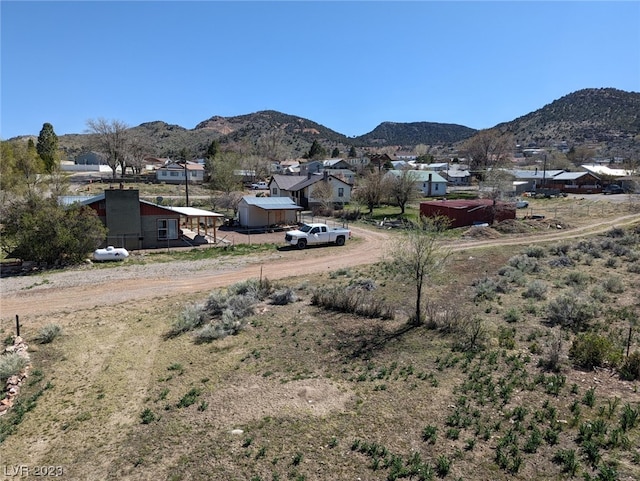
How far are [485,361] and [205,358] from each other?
8767 millimetres

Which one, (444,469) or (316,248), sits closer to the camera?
(444,469)

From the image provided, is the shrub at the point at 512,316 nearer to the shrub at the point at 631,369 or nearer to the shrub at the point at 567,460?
the shrub at the point at 631,369

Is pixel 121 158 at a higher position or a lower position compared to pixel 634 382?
higher

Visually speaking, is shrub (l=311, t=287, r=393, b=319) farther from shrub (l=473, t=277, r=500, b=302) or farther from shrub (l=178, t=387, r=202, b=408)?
shrub (l=178, t=387, r=202, b=408)

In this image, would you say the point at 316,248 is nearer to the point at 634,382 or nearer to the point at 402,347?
the point at 402,347

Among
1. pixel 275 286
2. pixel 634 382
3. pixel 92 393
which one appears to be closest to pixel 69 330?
pixel 92 393

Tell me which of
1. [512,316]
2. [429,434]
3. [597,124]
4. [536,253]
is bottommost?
[429,434]

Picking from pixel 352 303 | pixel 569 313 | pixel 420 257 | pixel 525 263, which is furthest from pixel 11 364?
pixel 525 263

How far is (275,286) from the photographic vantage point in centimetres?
2223

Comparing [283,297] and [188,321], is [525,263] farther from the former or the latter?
[188,321]

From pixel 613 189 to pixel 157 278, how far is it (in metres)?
87.9

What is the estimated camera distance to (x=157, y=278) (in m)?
24.5

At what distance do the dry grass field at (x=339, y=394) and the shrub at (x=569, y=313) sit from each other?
0.20ft

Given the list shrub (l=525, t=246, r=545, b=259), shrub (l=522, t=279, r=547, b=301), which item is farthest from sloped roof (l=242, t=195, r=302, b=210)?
shrub (l=522, t=279, r=547, b=301)
